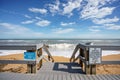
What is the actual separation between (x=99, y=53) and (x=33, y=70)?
305 cm

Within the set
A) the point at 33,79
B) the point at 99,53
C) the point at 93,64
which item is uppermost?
the point at 99,53

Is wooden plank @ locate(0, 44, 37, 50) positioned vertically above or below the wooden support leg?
above

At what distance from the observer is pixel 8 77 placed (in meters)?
5.55

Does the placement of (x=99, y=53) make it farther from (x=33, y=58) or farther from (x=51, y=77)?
(x=33, y=58)

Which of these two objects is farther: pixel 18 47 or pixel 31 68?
pixel 31 68

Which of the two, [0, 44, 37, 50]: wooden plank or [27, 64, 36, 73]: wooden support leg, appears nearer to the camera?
[0, 44, 37, 50]: wooden plank

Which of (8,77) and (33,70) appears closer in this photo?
(8,77)

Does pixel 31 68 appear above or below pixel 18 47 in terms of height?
below

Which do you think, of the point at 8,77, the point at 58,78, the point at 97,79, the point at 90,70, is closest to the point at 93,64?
the point at 90,70

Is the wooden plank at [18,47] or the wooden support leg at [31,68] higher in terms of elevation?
the wooden plank at [18,47]

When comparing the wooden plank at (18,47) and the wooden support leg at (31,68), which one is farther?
the wooden support leg at (31,68)

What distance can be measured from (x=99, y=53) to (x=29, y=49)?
3086mm

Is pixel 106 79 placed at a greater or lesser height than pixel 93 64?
lesser

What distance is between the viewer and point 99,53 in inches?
237
